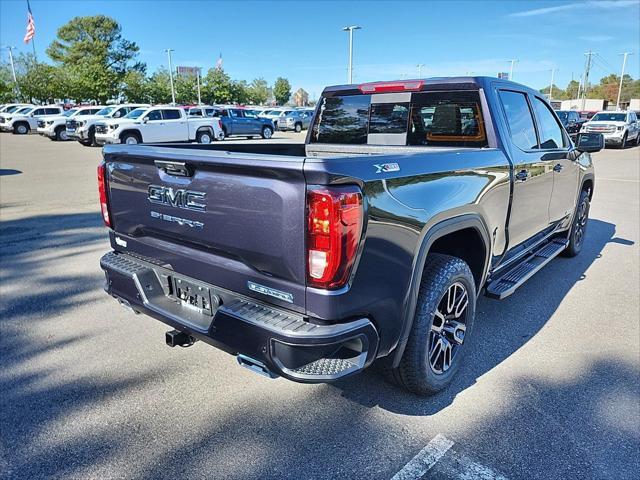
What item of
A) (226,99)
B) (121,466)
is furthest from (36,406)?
(226,99)

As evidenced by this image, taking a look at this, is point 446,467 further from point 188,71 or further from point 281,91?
point 281,91

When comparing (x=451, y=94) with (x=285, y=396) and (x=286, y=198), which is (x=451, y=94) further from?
(x=285, y=396)

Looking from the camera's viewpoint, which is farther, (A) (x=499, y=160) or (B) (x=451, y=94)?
(B) (x=451, y=94)

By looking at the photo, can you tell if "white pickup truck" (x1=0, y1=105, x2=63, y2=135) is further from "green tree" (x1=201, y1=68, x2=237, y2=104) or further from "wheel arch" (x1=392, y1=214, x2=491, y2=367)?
"green tree" (x1=201, y1=68, x2=237, y2=104)

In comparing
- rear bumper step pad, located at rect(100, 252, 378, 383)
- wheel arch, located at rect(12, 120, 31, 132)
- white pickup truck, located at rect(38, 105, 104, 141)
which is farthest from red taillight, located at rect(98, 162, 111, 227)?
wheel arch, located at rect(12, 120, 31, 132)

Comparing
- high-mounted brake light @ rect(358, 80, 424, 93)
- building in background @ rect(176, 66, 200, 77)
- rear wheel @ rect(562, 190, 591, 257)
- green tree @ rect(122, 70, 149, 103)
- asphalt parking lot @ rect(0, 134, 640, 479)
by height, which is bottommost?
asphalt parking lot @ rect(0, 134, 640, 479)

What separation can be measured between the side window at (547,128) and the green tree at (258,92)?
86.6m

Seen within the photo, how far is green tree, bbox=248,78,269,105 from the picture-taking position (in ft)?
319

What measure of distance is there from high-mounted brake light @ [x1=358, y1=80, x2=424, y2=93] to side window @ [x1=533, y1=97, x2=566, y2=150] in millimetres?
1261

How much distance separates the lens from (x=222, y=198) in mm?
2332

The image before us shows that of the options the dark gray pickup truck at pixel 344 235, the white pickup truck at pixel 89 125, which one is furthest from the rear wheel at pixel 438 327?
the white pickup truck at pixel 89 125

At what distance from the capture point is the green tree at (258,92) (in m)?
97.2

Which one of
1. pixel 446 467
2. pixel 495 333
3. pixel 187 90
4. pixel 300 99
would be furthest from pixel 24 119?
pixel 300 99

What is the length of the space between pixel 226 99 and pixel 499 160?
70054 millimetres
